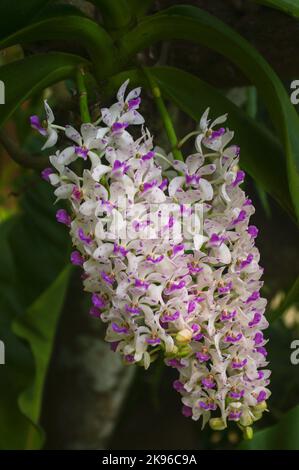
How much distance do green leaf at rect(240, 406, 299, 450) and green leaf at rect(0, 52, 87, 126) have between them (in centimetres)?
41

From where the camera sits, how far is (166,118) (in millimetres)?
700

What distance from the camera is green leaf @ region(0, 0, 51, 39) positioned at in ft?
2.18

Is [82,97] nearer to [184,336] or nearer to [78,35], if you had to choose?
[78,35]

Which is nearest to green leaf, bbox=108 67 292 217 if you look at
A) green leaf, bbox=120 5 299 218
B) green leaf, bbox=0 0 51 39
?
green leaf, bbox=120 5 299 218

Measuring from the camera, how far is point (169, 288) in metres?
0.60

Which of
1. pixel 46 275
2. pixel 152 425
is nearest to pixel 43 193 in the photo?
pixel 46 275

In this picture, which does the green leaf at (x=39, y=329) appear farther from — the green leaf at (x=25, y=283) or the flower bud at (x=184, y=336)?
the flower bud at (x=184, y=336)

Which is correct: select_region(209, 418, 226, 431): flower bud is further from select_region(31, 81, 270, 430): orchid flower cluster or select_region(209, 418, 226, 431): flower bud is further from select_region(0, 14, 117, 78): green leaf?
select_region(0, 14, 117, 78): green leaf

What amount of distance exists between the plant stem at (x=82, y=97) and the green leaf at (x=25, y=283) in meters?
0.46

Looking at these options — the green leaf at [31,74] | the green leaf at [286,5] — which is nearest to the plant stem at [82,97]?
the green leaf at [31,74]

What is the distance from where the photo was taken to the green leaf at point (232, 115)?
2.46 feet
